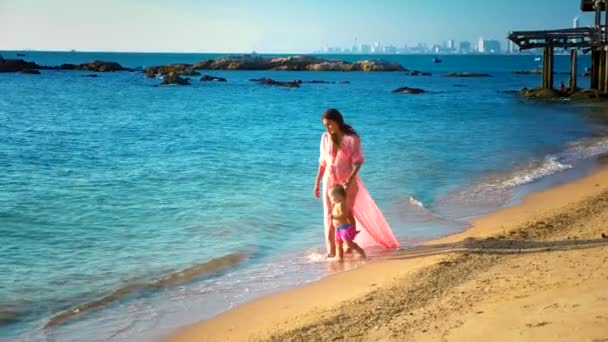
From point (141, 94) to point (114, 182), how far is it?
3700cm

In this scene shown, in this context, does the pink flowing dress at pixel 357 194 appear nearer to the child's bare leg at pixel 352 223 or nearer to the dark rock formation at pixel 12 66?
the child's bare leg at pixel 352 223

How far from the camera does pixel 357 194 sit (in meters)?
7.95

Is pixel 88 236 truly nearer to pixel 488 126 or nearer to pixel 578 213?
pixel 578 213

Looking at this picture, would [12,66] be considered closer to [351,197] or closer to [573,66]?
[573,66]

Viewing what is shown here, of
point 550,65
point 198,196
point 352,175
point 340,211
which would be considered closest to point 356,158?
point 352,175

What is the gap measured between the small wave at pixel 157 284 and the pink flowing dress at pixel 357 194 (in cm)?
127

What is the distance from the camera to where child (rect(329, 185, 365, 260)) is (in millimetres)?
7695

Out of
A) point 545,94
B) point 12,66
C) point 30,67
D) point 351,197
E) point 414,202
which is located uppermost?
point 12,66

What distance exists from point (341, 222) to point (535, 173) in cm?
862

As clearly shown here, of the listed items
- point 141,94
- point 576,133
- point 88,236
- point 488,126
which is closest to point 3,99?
point 141,94

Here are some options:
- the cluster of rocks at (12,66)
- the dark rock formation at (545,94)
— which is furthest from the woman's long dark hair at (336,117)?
the cluster of rocks at (12,66)

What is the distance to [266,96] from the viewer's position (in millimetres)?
49812

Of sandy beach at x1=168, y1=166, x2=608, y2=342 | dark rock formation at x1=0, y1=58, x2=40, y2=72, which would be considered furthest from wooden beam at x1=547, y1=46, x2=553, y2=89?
dark rock formation at x1=0, y1=58, x2=40, y2=72

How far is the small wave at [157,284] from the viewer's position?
639 cm
